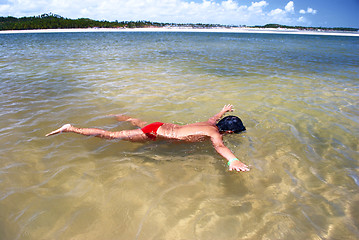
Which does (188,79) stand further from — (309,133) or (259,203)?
(259,203)

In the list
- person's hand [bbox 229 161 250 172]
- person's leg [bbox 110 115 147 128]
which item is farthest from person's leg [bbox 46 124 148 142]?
person's hand [bbox 229 161 250 172]

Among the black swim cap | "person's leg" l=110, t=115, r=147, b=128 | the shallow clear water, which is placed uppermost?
the black swim cap

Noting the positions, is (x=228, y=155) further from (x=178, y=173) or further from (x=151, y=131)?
(x=151, y=131)

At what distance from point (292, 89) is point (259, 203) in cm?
630

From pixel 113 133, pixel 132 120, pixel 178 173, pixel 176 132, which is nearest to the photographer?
pixel 178 173

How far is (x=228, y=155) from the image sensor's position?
11.0ft

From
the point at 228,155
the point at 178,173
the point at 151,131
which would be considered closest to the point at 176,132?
the point at 151,131

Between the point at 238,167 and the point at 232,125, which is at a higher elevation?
the point at 232,125

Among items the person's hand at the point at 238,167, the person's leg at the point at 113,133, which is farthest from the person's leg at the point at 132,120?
the person's hand at the point at 238,167

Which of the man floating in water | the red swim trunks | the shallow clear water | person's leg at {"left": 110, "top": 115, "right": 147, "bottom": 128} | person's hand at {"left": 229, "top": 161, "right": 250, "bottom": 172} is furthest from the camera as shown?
person's leg at {"left": 110, "top": 115, "right": 147, "bottom": 128}

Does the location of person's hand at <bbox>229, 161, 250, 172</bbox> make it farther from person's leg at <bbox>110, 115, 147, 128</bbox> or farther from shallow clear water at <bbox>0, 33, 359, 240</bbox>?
person's leg at <bbox>110, 115, 147, 128</bbox>

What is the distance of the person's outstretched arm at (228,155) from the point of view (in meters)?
3.09

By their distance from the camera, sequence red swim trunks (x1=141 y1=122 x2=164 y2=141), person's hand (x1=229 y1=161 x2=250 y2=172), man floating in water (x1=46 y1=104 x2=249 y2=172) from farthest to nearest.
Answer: red swim trunks (x1=141 y1=122 x2=164 y2=141) → man floating in water (x1=46 y1=104 x2=249 y2=172) → person's hand (x1=229 y1=161 x2=250 y2=172)

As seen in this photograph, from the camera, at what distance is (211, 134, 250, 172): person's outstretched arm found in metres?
3.09
